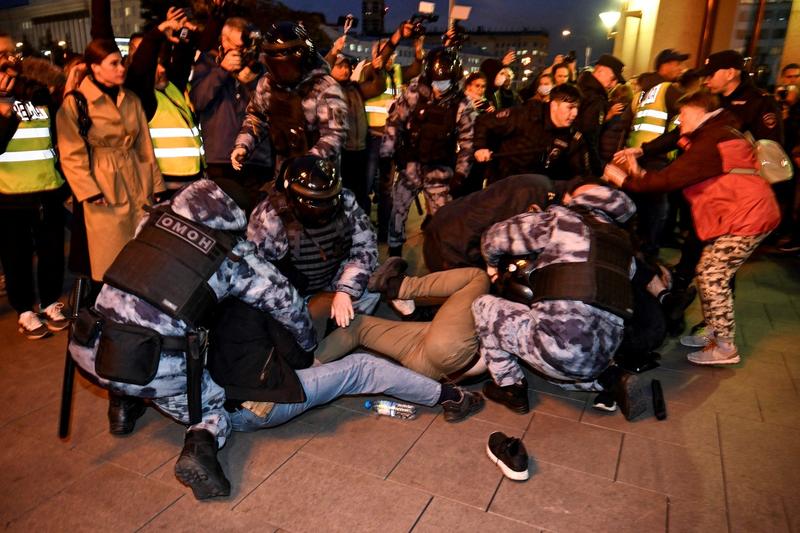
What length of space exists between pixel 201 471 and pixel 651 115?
558 cm

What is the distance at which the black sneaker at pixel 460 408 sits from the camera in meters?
3.13

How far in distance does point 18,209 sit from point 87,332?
2.28 metres

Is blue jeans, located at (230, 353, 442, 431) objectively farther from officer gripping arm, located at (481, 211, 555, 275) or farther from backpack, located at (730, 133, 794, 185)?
backpack, located at (730, 133, 794, 185)

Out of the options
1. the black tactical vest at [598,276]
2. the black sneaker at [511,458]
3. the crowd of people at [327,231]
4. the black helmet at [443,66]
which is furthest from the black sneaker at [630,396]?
the black helmet at [443,66]

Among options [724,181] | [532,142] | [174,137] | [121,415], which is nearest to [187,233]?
[121,415]

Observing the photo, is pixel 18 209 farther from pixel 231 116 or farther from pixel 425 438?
pixel 425 438

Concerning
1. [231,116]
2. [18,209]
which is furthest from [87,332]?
[231,116]

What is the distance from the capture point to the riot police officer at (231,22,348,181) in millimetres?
4012

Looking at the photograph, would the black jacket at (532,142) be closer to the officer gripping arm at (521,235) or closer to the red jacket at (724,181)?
the red jacket at (724,181)

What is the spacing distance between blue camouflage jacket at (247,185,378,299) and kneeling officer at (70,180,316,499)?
0.65 metres

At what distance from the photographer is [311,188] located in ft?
9.48

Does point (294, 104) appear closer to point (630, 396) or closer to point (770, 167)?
point (630, 396)

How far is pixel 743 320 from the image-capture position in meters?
4.79

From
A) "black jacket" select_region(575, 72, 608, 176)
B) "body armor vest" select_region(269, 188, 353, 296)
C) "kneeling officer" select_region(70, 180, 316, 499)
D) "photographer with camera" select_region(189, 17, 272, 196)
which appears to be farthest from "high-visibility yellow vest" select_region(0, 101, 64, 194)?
"black jacket" select_region(575, 72, 608, 176)
